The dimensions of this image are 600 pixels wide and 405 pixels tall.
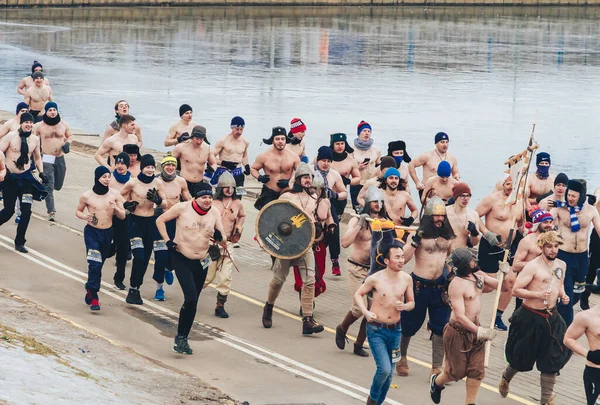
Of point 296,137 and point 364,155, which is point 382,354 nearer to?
point 296,137

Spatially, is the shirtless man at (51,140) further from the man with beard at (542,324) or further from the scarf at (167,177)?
the man with beard at (542,324)

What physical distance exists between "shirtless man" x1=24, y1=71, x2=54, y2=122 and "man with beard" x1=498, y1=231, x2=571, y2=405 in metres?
14.4

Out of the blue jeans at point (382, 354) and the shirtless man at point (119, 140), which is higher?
the shirtless man at point (119, 140)

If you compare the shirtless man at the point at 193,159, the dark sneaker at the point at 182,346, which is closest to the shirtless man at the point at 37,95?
the shirtless man at the point at 193,159

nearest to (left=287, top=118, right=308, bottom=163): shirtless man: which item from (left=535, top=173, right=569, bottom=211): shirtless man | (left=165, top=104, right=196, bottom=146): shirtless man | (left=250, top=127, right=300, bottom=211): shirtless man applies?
(left=250, top=127, right=300, bottom=211): shirtless man

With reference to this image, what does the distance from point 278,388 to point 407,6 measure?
260ft

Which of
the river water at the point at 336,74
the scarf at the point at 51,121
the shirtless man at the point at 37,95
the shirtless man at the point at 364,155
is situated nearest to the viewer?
the shirtless man at the point at 364,155

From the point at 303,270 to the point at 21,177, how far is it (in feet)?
16.4

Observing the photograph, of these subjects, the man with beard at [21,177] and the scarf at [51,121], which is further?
the scarf at [51,121]

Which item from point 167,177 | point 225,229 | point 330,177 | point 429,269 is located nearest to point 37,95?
point 167,177

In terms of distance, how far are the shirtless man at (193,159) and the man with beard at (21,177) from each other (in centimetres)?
194

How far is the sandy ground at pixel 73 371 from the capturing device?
9.59 m

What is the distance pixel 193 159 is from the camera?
56.2 ft

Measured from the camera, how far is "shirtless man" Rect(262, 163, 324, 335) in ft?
45.2
